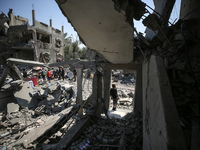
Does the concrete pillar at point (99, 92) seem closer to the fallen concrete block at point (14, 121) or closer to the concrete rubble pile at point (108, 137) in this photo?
the concrete rubble pile at point (108, 137)

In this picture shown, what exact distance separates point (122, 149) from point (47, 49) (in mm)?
21515

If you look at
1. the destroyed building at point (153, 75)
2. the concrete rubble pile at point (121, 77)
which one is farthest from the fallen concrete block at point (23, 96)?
the concrete rubble pile at point (121, 77)

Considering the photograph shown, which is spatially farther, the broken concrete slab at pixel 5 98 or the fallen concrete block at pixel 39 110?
the broken concrete slab at pixel 5 98

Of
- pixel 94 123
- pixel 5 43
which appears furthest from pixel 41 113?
pixel 5 43

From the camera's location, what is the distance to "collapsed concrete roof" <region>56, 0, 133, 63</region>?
142 centimetres

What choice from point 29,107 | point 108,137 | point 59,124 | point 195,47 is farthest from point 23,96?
point 195,47

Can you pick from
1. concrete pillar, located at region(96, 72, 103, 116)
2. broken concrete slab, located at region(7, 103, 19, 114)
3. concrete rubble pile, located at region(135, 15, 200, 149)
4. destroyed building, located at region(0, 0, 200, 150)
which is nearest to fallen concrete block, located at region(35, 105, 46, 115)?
broken concrete slab, located at region(7, 103, 19, 114)

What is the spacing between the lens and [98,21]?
5.59 ft

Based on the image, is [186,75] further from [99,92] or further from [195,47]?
[99,92]

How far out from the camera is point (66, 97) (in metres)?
7.77

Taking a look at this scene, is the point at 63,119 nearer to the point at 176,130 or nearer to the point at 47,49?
the point at 176,130

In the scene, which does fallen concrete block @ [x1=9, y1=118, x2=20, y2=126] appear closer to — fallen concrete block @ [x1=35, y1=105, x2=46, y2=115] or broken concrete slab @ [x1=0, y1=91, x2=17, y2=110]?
fallen concrete block @ [x1=35, y1=105, x2=46, y2=115]

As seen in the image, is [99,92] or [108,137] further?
[99,92]

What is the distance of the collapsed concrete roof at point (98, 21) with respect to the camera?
142 cm
